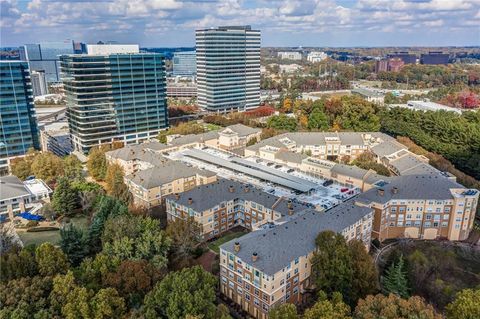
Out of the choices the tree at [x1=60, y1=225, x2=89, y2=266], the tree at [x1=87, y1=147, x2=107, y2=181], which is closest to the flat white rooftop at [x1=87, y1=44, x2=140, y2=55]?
the tree at [x1=87, y1=147, x2=107, y2=181]

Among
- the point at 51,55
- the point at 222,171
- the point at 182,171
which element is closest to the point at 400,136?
the point at 222,171

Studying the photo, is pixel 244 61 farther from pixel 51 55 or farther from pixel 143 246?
pixel 51 55

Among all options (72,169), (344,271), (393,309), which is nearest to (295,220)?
(344,271)

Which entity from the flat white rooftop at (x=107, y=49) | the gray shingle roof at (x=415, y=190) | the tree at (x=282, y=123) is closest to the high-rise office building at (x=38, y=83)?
the flat white rooftop at (x=107, y=49)

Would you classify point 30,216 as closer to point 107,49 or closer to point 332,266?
point 332,266

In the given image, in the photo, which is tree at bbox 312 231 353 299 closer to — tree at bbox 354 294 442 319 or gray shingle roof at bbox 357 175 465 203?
tree at bbox 354 294 442 319

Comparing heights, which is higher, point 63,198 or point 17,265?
point 17,265
